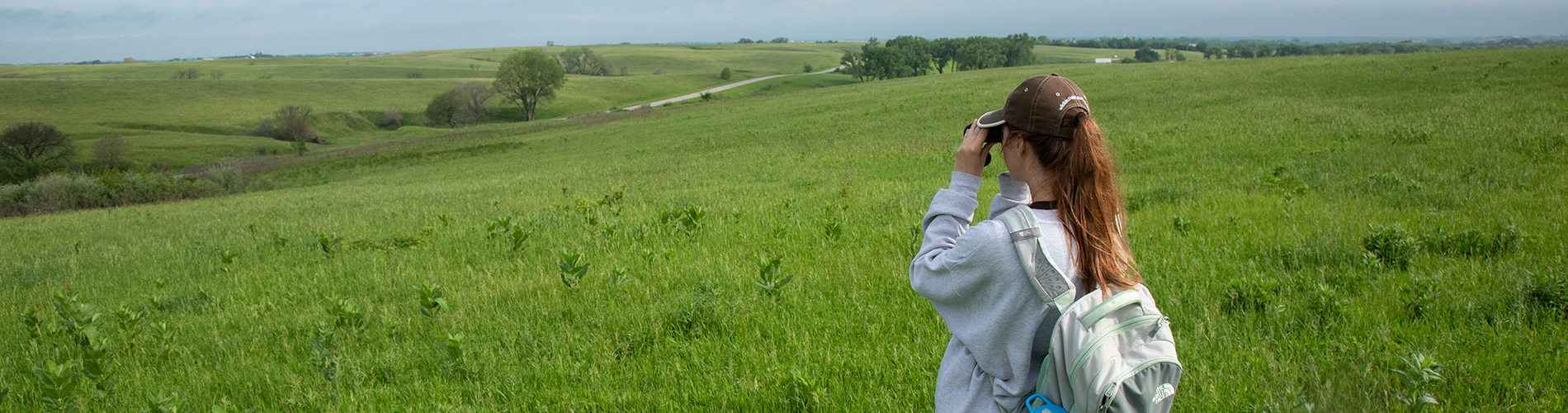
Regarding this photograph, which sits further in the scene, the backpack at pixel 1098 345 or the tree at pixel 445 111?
the tree at pixel 445 111

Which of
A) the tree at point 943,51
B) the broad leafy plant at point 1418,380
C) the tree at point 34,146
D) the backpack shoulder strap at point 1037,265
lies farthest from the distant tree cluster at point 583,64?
the backpack shoulder strap at point 1037,265

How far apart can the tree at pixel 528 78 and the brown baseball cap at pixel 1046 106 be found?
3300 inches

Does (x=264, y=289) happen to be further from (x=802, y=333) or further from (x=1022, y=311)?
(x=1022, y=311)

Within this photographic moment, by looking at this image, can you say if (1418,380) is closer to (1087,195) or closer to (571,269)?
(1087,195)

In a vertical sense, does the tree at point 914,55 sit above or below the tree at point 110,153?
above

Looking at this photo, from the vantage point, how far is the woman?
1797 millimetres

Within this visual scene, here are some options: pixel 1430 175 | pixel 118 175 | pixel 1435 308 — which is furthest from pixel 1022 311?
pixel 118 175

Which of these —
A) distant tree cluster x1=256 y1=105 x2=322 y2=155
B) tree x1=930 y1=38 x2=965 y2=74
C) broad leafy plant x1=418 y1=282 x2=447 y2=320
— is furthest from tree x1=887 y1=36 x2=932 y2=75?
broad leafy plant x1=418 y1=282 x2=447 y2=320

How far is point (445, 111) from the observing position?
80.3m

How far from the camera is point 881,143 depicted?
1900 cm

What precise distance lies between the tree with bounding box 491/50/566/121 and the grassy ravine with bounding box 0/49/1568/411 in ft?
222

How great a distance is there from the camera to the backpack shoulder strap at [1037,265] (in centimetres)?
171

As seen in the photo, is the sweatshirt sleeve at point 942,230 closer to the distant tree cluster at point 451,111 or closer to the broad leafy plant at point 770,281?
the broad leafy plant at point 770,281

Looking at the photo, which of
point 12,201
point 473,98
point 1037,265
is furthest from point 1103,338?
point 473,98
